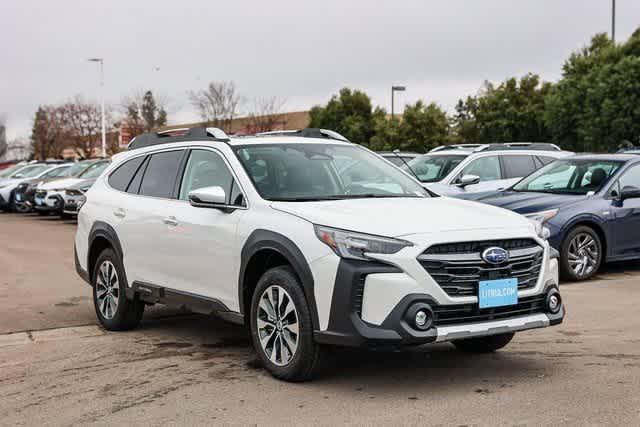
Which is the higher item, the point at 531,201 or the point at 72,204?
the point at 531,201

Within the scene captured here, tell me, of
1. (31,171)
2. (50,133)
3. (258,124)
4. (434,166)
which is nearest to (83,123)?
(50,133)

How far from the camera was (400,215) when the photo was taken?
19.1 feet

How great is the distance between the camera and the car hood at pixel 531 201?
11008 mm

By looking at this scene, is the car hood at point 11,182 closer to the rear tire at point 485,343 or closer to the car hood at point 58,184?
the car hood at point 58,184

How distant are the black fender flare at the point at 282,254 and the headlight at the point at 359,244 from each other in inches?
10.3

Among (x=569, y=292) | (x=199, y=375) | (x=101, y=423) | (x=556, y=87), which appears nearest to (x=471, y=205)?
(x=199, y=375)

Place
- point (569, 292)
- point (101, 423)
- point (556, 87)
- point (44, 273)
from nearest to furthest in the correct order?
point (101, 423) < point (569, 292) < point (44, 273) < point (556, 87)

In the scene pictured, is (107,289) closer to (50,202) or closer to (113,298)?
(113,298)

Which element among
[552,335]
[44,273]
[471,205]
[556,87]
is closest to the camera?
[471,205]

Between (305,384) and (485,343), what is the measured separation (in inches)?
64.3

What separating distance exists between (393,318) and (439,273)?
0.41 meters

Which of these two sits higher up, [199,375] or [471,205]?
[471,205]

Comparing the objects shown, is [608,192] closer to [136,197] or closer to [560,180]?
[560,180]

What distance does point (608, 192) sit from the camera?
11.3 m
